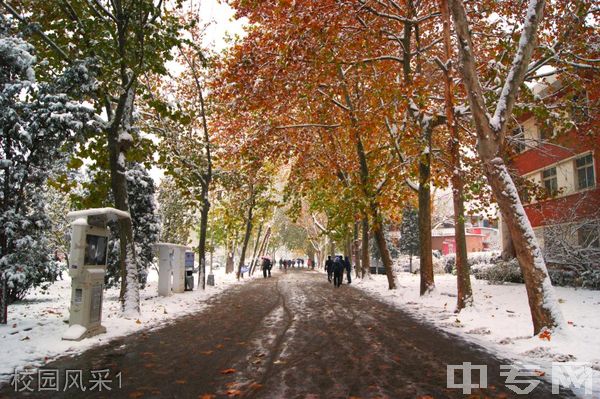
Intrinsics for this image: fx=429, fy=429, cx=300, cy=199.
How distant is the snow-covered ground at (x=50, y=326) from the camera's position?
704 cm

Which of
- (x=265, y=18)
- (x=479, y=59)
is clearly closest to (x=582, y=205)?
(x=479, y=59)

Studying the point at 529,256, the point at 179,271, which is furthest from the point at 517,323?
the point at 179,271

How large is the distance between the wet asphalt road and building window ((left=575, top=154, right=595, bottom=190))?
49.1 ft

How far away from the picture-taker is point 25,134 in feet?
31.2

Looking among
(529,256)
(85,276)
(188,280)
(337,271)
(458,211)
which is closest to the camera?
(529,256)

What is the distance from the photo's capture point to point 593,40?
1302cm

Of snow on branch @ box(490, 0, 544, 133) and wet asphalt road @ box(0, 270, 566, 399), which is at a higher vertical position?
snow on branch @ box(490, 0, 544, 133)

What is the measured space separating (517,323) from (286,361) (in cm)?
597

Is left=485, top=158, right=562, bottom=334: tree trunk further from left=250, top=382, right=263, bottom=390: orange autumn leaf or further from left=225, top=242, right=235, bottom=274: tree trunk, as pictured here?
left=225, top=242, right=235, bottom=274: tree trunk

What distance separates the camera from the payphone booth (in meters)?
8.62

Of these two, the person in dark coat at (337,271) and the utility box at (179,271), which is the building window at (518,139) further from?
the utility box at (179,271)

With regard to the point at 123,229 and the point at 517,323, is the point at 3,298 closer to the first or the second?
the point at 123,229

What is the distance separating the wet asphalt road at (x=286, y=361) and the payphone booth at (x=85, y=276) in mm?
864

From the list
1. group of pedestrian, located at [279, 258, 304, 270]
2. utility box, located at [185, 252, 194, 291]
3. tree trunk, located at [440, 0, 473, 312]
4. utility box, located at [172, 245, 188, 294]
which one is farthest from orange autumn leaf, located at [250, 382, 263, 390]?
group of pedestrian, located at [279, 258, 304, 270]
